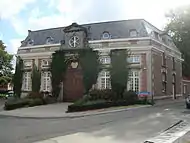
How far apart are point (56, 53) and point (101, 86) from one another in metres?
7.05

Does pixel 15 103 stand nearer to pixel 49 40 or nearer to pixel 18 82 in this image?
pixel 18 82

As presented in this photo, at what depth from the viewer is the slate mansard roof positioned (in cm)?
3475

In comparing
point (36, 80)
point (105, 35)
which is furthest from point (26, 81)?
point (105, 35)

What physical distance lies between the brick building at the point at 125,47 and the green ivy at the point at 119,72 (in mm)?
2325

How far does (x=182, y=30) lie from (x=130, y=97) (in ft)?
72.7

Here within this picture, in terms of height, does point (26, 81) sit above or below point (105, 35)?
below

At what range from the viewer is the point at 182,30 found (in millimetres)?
47469

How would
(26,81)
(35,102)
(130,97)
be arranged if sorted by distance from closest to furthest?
(130,97), (35,102), (26,81)

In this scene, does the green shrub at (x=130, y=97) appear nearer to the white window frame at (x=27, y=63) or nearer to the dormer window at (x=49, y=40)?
the dormer window at (x=49, y=40)

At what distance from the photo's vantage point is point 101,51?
115 ft

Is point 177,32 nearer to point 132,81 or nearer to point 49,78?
point 132,81

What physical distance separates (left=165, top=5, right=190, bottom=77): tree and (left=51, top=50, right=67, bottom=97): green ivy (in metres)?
20.8

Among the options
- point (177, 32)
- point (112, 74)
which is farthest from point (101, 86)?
point (177, 32)

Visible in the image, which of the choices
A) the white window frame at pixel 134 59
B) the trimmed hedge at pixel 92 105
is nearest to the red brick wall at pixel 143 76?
the white window frame at pixel 134 59
